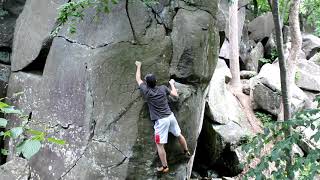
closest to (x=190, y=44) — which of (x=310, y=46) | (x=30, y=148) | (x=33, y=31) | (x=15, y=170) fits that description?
(x=33, y=31)

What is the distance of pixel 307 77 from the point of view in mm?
11969

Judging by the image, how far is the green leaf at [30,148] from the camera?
1488 millimetres

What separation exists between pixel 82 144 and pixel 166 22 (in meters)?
2.37

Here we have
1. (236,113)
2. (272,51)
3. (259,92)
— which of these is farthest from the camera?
(272,51)

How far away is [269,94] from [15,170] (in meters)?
7.31

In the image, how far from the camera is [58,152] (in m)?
5.93

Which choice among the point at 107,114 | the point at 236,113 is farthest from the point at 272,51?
the point at 107,114

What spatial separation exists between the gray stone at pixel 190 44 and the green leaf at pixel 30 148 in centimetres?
432

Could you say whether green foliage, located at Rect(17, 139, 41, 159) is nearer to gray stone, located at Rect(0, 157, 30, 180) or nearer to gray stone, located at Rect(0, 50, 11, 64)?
gray stone, located at Rect(0, 157, 30, 180)

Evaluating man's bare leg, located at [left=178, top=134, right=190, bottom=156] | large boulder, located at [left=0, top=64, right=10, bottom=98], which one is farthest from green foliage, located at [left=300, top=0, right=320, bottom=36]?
large boulder, located at [left=0, top=64, right=10, bottom=98]

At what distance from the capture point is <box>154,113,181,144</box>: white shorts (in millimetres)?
5363

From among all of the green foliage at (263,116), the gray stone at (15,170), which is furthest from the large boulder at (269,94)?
the gray stone at (15,170)

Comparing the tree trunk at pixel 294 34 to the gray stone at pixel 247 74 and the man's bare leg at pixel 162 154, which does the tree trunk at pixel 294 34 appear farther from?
the man's bare leg at pixel 162 154

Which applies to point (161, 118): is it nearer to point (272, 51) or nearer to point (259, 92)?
point (259, 92)
